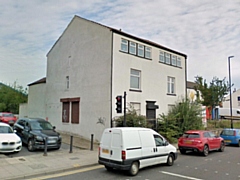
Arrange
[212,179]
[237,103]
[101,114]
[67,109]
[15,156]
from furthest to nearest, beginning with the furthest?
1. [237,103]
2. [67,109]
3. [101,114]
4. [15,156]
5. [212,179]

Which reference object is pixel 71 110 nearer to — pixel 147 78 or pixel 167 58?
pixel 147 78

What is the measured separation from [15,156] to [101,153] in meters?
5.25

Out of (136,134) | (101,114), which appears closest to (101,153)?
(136,134)

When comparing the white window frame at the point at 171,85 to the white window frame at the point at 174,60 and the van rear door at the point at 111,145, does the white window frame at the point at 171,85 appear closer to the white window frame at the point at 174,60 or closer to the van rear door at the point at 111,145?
the white window frame at the point at 174,60

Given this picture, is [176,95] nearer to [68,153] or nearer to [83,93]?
[83,93]

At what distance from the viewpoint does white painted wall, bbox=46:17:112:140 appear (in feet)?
61.0

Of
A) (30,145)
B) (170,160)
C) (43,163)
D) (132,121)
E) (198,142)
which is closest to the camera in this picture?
(43,163)

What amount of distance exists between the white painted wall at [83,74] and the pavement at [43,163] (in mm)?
5373

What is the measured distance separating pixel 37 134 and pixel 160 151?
733 centimetres

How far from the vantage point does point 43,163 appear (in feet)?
35.1

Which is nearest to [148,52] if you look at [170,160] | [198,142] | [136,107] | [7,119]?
[136,107]

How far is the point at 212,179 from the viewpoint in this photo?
28.0 feet

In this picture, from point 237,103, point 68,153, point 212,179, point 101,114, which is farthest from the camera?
point 237,103

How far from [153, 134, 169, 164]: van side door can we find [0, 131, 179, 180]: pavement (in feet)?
9.81
